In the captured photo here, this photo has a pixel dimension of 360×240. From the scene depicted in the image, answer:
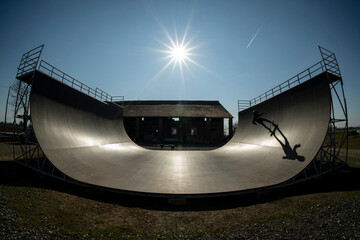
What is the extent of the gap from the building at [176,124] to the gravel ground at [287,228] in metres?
22.6

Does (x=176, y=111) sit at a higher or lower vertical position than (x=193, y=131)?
higher

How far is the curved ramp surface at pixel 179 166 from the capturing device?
570cm

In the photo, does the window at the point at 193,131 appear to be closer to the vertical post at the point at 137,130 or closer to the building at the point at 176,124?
the building at the point at 176,124

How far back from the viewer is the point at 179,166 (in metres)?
8.30

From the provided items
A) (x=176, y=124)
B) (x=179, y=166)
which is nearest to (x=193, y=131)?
(x=176, y=124)

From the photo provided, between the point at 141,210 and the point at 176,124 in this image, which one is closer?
the point at 141,210

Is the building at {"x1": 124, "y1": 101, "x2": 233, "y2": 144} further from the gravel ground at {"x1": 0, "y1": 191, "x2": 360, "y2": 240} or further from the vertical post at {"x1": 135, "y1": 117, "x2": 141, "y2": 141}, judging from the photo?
the gravel ground at {"x1": 0, "y1": 191, "x2": 360, "y2": 240}

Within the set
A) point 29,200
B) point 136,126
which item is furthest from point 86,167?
point 136,126

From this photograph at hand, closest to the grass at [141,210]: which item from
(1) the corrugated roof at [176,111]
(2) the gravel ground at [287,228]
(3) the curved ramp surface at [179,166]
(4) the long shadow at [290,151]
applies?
(2) the gravel ground at [287,228]

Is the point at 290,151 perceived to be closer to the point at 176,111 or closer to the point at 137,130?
the point at 176,111

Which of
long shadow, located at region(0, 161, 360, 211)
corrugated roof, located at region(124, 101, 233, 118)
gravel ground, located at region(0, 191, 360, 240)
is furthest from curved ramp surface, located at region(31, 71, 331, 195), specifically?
corrugated roof, located at region(124, 101, 233, 118)

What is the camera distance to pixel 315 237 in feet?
10.1

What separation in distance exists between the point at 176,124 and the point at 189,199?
23.1 m

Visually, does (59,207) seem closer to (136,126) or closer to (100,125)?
(100,125)
